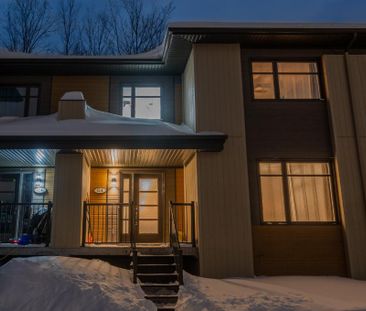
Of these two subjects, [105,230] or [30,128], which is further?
[105,230]

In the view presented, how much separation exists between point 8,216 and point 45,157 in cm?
241

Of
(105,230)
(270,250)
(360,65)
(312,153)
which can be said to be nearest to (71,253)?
(105,230)

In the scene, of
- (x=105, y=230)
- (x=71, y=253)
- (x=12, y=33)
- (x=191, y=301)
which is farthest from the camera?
(x=12, y=33)

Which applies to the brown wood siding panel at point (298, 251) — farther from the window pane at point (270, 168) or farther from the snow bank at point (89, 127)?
the snow bank at point (89, 127)

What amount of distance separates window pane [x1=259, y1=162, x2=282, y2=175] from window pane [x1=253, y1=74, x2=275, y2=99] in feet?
5.80

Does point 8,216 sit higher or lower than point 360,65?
lower

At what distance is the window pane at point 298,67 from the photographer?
10773mm

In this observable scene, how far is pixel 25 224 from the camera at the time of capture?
10867 mm

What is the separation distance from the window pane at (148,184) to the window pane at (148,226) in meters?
0.99

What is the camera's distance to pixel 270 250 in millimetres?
9547

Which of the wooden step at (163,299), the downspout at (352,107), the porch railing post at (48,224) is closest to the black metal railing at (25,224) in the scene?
the porch railing post at (48,224)

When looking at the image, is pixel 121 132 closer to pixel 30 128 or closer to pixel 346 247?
pixel 30 128

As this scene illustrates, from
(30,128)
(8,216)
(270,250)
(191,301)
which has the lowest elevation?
(191,301)

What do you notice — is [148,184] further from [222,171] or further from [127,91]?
[222,171]
